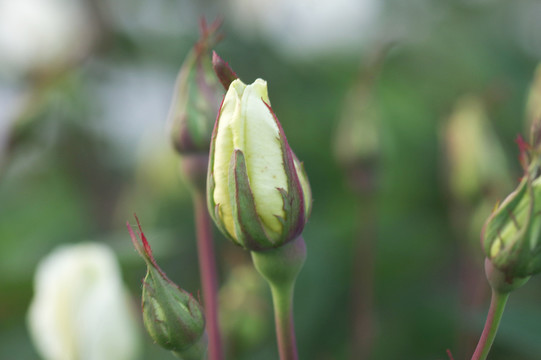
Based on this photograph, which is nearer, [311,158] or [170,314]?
[170,314]

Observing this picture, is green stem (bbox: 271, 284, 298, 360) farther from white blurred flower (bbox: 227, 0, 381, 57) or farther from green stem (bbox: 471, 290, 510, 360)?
white blurred flower (bbox: 227, 0, 381, 57)

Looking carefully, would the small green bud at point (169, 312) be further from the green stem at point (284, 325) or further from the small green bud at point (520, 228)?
the small green bud at point (520, 228)

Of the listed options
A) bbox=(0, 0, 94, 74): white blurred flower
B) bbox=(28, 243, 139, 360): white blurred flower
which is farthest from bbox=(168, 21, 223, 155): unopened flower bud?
bbox=(0, 0, 94, 74): white blurred flower

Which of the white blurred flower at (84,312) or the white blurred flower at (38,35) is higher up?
the white blurred flower at (38,35)

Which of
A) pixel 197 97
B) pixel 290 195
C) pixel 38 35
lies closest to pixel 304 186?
pixel 290 195

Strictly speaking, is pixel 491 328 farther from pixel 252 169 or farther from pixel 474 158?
pixel 474 158

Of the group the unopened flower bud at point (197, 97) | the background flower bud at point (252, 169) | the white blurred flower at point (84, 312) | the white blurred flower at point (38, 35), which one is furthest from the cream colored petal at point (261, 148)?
the white blurred flower at point (38, 35)

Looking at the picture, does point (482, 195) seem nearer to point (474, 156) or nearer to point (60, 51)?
point (474, 156)
